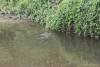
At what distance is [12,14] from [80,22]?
7.33 meters

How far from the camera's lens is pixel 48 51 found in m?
5.83

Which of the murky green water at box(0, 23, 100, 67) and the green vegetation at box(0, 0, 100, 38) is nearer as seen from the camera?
the murky green water at box(0, 23, 100, 67)

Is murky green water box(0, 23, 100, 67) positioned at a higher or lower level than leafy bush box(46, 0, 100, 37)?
lower

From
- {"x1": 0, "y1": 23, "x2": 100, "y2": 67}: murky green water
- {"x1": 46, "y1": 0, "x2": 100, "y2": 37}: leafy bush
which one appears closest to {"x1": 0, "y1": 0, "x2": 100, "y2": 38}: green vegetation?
{"x1": 46, "y1": 0, "x2": 100, "y2": 37}: leafy bush

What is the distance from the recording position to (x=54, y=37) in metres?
7.61

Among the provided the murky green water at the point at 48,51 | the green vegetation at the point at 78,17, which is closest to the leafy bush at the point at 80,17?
the green vegetation at the point at 78,17

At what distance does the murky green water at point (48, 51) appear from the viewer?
4878mm

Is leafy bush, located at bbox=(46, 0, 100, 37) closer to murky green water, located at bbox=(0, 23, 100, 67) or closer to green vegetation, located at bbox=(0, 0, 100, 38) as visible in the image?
green vegetation, located at bbox=(0, 0, 100, 38)

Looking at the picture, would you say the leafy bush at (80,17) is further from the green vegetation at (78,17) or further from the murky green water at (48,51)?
the murky green water at (48,51)

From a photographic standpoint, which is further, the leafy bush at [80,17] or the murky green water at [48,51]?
the leafy bush at [80,17]

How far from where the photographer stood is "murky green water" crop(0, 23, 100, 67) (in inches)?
192

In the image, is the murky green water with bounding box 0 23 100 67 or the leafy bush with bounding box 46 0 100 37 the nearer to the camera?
the murky green water with bounding box 0 23 100 67

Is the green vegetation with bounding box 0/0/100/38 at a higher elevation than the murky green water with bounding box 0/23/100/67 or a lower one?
higher

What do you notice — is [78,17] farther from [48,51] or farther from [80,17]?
[48,51]
